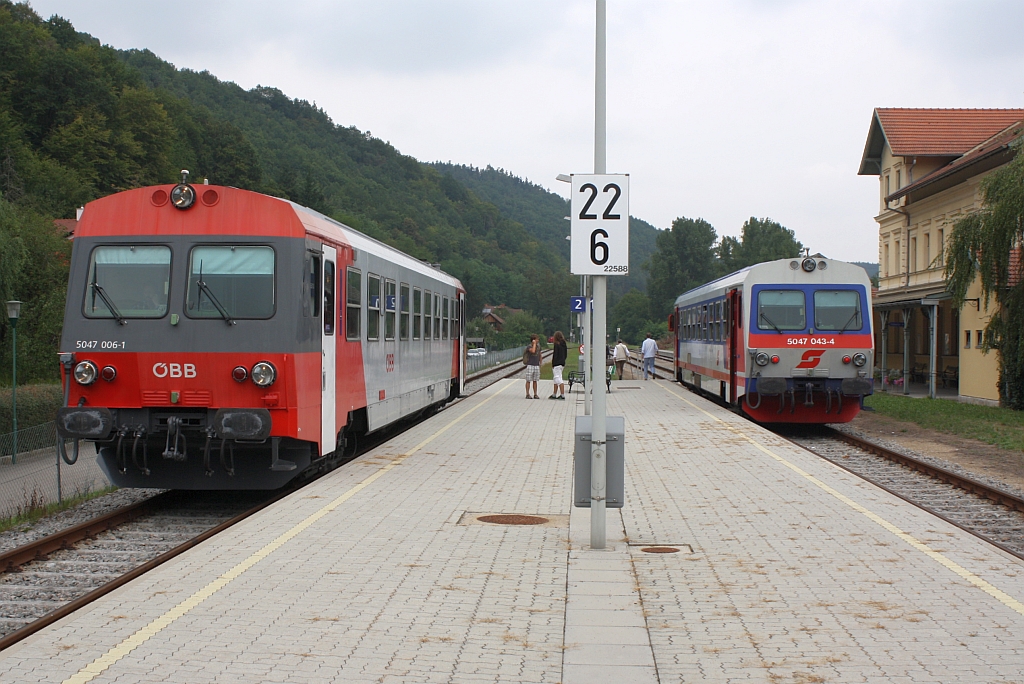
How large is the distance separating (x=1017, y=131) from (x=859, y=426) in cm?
1074

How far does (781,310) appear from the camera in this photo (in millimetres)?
17969

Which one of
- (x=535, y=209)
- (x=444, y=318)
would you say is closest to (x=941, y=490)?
(x=444, y=318)

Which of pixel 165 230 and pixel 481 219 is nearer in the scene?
pixel 165 230

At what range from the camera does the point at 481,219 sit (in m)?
145

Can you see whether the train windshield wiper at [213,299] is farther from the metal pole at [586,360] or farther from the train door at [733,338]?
the train door at [733,338]

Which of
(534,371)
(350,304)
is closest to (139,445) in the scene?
(350,304)

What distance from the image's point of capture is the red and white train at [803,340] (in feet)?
57.3

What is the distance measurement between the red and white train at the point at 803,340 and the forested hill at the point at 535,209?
137 metres

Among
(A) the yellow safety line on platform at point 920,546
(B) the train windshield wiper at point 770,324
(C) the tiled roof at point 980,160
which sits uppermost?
(C) the tiled roof at point 980,160

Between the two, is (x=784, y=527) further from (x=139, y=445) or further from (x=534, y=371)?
(x=534, y=371)

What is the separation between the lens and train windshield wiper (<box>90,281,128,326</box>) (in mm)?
9859

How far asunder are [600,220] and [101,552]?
523 cm

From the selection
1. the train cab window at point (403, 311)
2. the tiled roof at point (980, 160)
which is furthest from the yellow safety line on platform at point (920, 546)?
the tiled roof at point (980, 160)

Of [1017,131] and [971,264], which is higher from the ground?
[1017,131]
